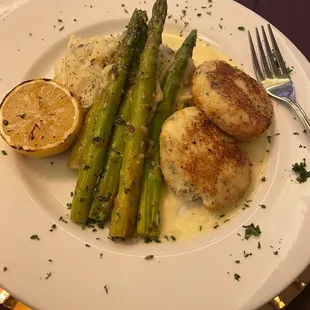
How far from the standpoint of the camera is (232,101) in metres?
3.44

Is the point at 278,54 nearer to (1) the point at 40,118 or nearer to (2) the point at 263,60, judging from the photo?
(2) the point at 263,60

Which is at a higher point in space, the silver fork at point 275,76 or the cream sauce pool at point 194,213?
the silver fork at point 275,76

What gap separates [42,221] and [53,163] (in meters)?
0.61

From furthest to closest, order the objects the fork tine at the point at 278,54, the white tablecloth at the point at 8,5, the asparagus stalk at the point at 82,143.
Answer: the white tablecloth at the point at 8,5 → the fork tine at the point at 278,54 → the asparagus stalk at the point at 82,143

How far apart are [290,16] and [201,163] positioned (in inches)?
115

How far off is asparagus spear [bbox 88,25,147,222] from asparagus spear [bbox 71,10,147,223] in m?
0.05

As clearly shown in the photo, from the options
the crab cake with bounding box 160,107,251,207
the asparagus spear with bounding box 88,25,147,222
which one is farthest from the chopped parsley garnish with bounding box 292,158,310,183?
the asparagus spear with bounding box 88,25,147,222

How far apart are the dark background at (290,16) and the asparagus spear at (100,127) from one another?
1.99 meters

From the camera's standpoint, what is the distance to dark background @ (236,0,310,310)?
4918 millimetres

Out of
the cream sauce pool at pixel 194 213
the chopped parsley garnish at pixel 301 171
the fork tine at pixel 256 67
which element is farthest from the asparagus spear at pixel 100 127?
the chopped parsley garnish at pixel 301 171

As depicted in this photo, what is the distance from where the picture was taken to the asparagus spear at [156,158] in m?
3.22

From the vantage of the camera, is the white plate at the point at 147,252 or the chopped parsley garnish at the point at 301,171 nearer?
the white plate at the point at 147,252

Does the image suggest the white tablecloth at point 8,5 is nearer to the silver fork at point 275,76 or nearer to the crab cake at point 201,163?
the crab cake at point 201,163

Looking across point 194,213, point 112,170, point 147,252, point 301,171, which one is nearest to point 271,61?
point 301,171
